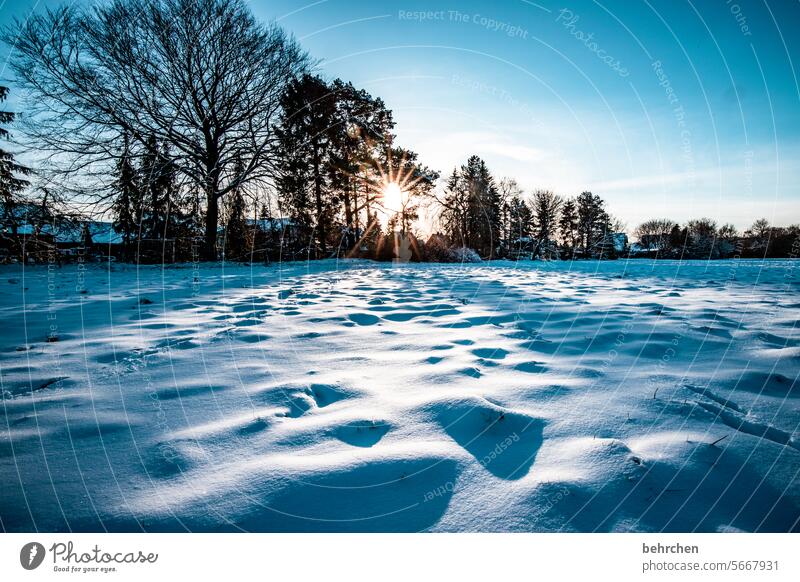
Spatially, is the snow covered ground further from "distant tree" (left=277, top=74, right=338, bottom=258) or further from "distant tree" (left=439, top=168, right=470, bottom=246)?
"distant tree" (left=439, top=168, right=470, bottom=246)

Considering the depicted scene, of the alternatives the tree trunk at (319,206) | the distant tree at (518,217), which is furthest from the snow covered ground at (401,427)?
the distant tree at (518,217)

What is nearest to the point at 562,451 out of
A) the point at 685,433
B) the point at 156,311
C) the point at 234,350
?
the point at 685,433

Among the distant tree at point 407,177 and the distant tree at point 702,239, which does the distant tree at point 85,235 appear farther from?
the distant tree at point 702,239

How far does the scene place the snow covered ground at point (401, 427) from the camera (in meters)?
1.12

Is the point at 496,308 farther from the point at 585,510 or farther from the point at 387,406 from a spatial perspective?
the point at 585,510

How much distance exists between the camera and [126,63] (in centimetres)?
1188

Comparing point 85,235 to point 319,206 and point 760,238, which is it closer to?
point 319,206

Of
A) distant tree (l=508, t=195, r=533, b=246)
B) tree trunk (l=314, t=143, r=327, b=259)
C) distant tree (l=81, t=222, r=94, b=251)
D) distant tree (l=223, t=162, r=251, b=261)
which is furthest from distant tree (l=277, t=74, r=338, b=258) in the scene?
distant tree (l=508, t=195, r=533, b=246)

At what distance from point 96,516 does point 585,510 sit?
1619 mm

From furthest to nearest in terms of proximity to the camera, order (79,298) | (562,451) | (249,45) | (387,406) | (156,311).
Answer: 1. (249,45)
2. (79,298)
3. (156,311)
4. (387,406)
5. (562,451)

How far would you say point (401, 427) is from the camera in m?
1.62
